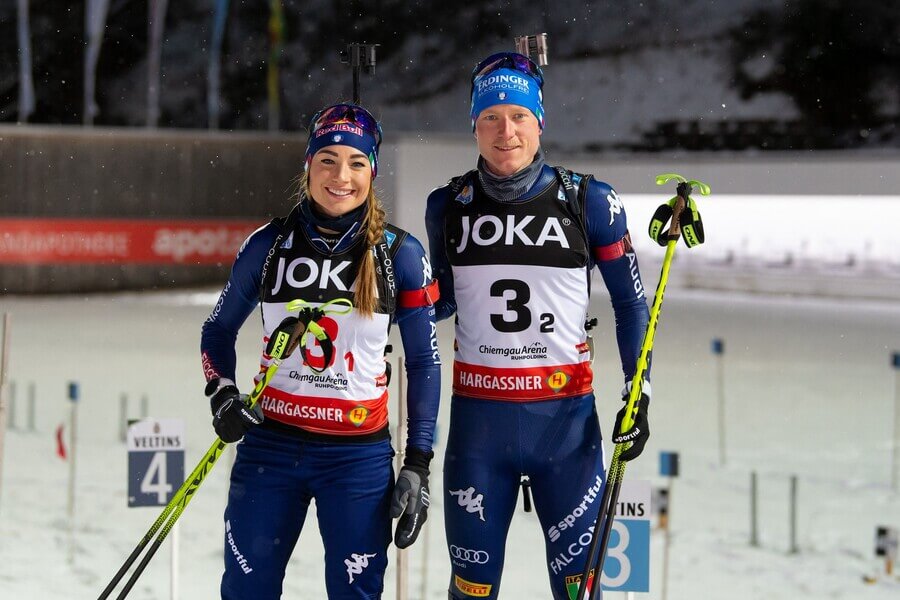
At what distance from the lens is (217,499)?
251 inches

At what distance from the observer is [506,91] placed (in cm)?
293

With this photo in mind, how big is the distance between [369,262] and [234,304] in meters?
0.40

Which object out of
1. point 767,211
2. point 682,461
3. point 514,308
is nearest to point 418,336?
point 514,308

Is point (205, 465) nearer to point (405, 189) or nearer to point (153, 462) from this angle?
point (153, 462)

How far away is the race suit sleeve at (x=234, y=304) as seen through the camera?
276 cm

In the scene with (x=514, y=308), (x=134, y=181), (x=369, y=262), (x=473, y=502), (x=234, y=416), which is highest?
(x=134, y=181)

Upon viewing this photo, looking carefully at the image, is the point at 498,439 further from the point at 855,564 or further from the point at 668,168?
the point at 668,168

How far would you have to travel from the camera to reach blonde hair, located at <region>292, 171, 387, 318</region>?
265 cm

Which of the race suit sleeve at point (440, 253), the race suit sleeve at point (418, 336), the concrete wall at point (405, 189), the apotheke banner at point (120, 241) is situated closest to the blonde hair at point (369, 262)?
the race suit sleeve at point (418, 336)

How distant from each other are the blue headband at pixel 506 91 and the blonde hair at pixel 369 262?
43 centimetres

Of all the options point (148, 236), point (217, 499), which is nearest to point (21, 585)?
point (217, 499)

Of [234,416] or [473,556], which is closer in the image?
[234,416]

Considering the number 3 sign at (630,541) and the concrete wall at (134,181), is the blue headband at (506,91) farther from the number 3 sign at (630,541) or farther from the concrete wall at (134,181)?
the concrete wall at (134,181)

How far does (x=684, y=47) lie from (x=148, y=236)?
8.69 meters
